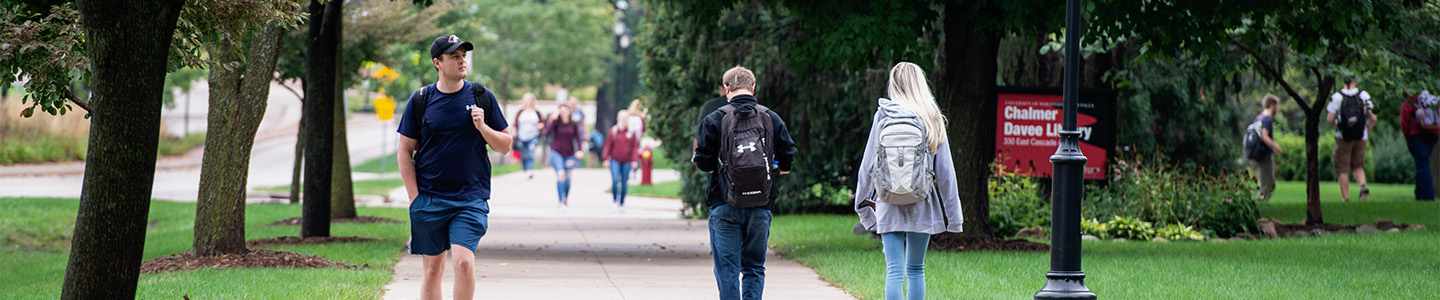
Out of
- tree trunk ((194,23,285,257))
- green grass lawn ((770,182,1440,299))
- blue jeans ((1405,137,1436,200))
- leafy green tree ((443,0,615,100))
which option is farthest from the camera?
leafy green tree ((443,0,615,100))

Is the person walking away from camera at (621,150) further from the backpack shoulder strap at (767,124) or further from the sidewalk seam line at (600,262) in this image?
the backpack shoulder strap at (767,124)

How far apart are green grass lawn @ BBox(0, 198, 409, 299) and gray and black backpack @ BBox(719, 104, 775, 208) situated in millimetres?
2366

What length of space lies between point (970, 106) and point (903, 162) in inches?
208

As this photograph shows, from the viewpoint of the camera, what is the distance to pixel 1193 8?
10.4 m

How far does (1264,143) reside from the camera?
18.0m

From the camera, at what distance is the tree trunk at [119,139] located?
5.39 m

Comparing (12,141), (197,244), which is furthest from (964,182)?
(12,141)

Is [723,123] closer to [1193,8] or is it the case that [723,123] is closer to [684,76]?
[1193,8]

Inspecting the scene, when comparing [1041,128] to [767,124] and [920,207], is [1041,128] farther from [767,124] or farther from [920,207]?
[767,124]

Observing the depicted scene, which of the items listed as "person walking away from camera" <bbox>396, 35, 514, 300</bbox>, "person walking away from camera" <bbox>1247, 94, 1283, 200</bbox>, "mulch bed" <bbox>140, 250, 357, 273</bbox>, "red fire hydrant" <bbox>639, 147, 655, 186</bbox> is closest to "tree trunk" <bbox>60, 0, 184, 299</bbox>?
Answer: "person walking away from camera" <bbox>396, 35, 514, 300</bbox>

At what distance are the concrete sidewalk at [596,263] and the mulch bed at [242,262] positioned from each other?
614 millimetres

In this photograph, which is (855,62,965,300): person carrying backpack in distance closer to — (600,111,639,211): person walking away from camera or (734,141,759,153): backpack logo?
(734,141,759,153): backpack logo

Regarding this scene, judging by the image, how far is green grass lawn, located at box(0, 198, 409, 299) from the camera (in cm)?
803

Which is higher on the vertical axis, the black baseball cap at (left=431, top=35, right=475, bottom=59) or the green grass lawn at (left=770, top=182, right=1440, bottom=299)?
the black baseball cap at (left=431, top=35, right=475, bottom=59)
